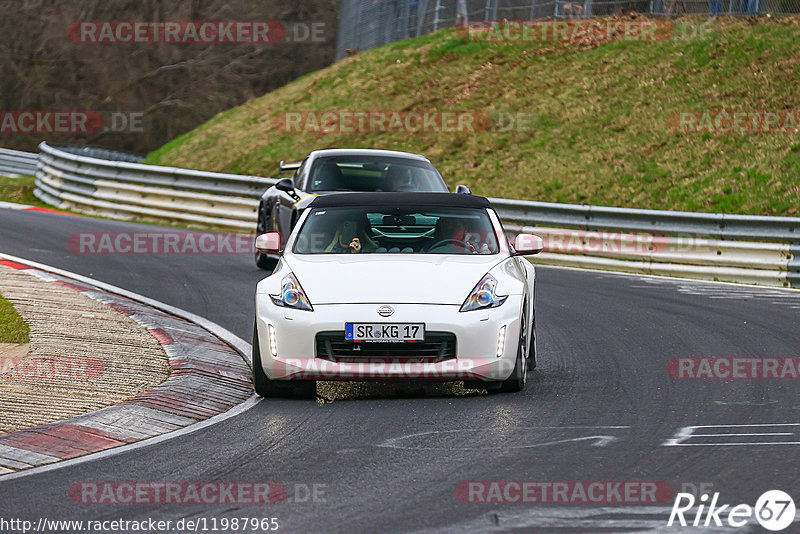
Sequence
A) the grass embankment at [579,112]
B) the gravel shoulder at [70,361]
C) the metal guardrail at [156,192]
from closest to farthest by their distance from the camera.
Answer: the gravel shoulder at [70,361] → the metal guardrail at [156,192] → the grass embankment at [579,112]

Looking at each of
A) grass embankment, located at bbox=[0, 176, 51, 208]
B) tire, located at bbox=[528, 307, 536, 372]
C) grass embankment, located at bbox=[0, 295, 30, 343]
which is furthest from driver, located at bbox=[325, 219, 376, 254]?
grass embankment, located at bbox=[0, 176, 51, 208]

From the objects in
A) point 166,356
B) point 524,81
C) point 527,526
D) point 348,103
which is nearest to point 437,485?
point 527,526

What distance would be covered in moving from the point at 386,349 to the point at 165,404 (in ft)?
4.92

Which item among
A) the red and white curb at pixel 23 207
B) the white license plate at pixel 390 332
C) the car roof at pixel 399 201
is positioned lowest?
the red and white curb at pixel 23 207

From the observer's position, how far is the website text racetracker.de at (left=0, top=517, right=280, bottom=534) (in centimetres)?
531

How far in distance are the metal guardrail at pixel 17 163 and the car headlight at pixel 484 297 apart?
26.9 m

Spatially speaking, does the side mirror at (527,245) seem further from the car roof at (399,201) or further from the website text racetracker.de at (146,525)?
the website text racetracker.de at (146,525)

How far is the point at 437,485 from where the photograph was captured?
19.8 ft

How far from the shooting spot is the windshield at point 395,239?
30.6 feet

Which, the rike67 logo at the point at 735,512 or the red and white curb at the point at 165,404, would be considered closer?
the rike67 logo at the point at 735,512

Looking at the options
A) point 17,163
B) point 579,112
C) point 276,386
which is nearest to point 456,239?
point 276,386

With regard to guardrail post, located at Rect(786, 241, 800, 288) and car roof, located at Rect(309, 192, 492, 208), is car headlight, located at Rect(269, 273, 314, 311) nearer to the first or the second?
car roof, located at Rect(309, 192, 492, 208)

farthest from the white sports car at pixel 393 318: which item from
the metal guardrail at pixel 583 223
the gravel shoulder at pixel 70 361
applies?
the metal guardrail at pixel 583 223

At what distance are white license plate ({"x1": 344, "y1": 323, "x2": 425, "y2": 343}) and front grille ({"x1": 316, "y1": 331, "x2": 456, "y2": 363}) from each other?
33 millimetres
